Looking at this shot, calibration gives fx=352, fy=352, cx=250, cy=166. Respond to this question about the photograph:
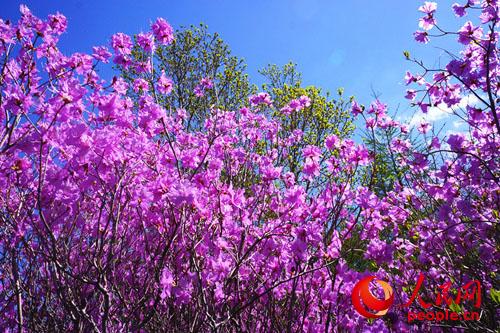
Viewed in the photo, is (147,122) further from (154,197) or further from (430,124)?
(430,124)

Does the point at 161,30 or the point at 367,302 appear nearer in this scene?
the point at 367,302

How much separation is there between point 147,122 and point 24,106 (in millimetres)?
1148

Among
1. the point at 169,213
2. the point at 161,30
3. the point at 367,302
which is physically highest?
the point at 161,30

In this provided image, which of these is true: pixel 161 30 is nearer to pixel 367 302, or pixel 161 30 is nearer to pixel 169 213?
pixel 169 213

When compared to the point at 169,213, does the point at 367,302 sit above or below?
below

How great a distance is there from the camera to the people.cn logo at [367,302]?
374cm

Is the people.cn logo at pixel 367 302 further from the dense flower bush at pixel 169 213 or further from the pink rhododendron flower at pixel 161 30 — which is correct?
the pink rhododendron flower at pixel 161 30

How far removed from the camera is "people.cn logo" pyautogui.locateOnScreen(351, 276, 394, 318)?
3.74 meters

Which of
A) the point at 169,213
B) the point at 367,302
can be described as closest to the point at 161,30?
the point at 169,213

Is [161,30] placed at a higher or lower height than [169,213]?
higher

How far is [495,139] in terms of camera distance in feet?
13.7

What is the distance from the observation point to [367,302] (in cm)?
387

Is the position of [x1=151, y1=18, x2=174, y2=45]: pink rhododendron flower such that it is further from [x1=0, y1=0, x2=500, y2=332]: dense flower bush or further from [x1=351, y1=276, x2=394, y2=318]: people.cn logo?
[x1=351, y1=276, x2=394, y2=318]: people.cn logo

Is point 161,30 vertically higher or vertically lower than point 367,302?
higher
